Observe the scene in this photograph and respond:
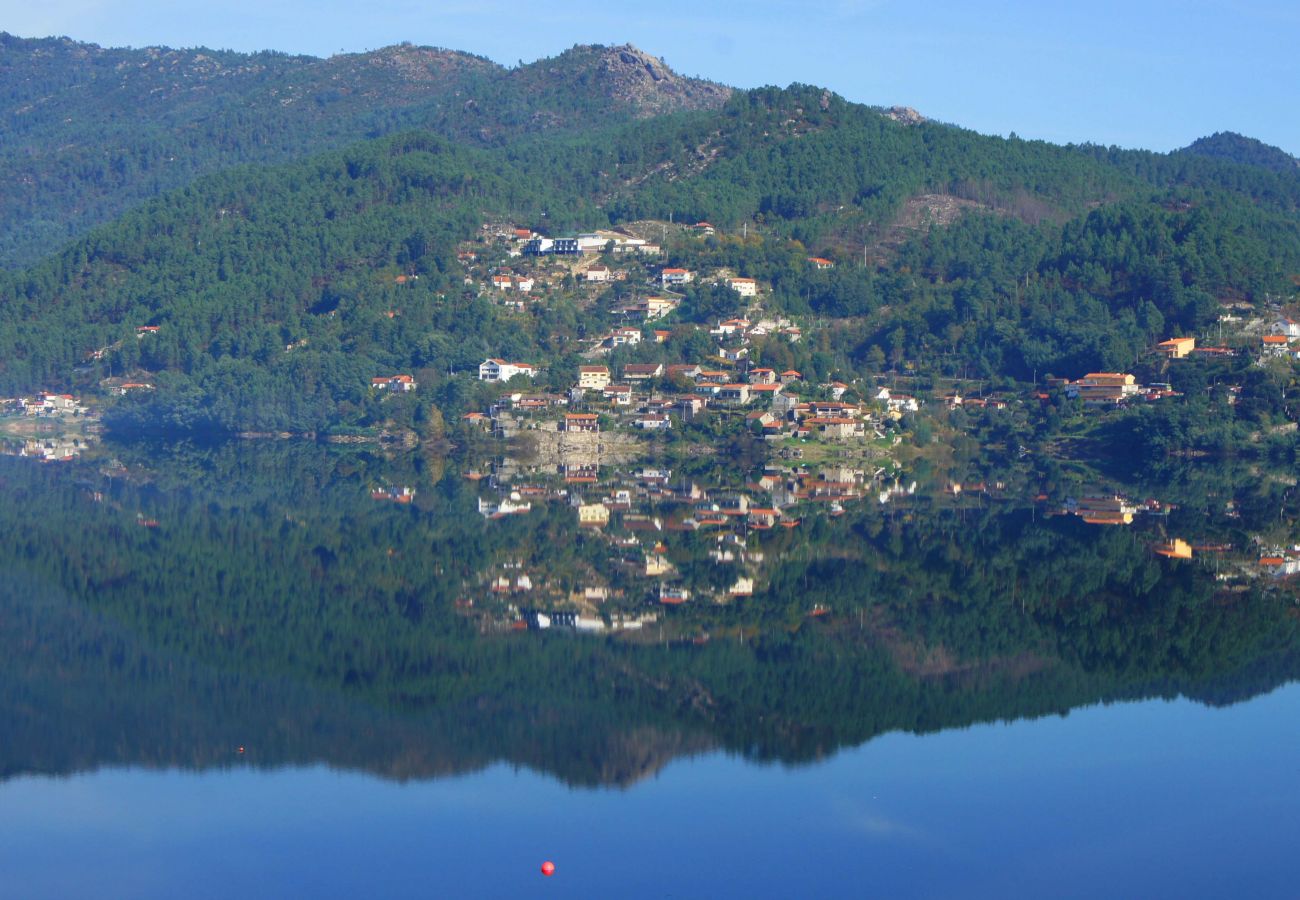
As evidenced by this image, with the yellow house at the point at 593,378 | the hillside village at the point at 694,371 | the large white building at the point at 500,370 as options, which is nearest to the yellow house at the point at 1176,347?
the hillside village at the point at 694,371

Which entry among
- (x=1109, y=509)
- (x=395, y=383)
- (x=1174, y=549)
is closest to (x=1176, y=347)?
(x=1109, y=509)

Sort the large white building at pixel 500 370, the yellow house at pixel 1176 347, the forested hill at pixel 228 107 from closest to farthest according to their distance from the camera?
the yellow house at pixel 1176 347
the large white building at pixel 500 370
the forested hill at pixel 228 107

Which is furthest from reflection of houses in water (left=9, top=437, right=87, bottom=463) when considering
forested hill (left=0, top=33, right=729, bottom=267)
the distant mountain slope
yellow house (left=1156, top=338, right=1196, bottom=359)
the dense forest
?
the distant mountain slope

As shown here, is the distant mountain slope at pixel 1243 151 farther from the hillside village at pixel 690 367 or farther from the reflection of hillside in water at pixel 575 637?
the reflection of hillside in water at pixel 575 637

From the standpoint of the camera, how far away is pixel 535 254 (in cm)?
8606

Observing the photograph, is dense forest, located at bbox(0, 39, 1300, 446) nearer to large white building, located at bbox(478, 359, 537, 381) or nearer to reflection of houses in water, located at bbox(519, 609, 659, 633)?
large white building, located at bbox(478, 359, 537, 381)

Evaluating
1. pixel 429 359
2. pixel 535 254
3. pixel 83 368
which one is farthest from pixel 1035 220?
pixel 83 368

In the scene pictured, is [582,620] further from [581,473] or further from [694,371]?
[694,371]

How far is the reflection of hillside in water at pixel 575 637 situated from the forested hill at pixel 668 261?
30901 millimetres

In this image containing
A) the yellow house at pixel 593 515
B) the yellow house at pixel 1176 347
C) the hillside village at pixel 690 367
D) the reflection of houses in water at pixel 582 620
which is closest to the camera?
the reflection of houses in water at pixel 582 620

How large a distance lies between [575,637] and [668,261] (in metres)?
59.9

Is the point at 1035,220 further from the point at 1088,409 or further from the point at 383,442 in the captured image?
the point at 383,442

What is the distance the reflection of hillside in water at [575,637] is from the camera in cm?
2044

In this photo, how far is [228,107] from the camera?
151 m
